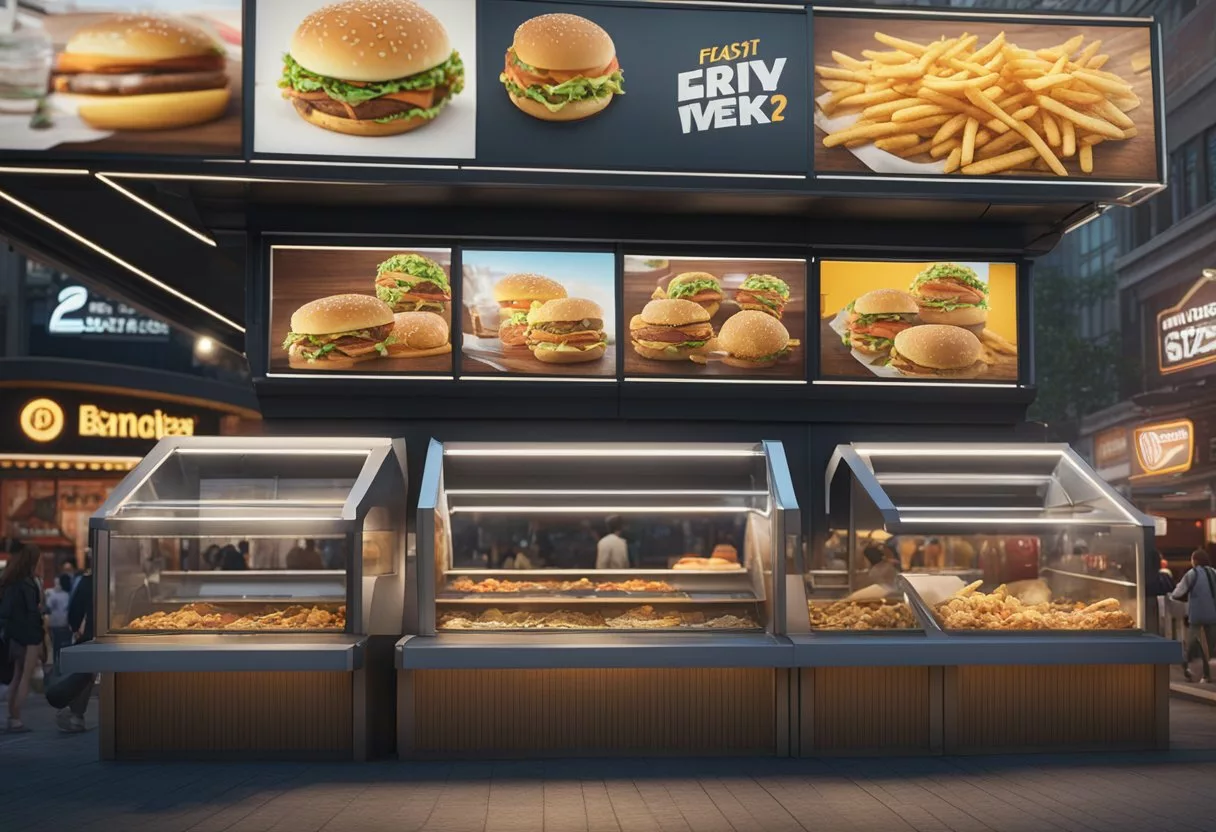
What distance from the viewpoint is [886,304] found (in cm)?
1088

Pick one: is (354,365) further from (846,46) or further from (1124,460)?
Answer: (1124,460)

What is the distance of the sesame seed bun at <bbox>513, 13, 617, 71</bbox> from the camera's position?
32.7 ft

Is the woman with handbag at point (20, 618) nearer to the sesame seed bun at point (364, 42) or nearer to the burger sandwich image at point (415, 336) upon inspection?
the burger sandwich image at point (415, 336)

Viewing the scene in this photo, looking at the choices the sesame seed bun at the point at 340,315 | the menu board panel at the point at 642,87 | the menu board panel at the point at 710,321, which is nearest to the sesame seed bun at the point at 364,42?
the menu board panel at the point at 642,87

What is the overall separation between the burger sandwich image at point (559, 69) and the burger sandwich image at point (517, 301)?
1.35 meters

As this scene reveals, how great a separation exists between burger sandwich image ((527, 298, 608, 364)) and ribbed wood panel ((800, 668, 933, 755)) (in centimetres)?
334

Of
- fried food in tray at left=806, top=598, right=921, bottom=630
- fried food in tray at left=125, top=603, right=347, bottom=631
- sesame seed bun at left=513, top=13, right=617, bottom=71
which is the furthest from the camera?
sesame seed bun at left=513, top=13, right=617, bottom=71

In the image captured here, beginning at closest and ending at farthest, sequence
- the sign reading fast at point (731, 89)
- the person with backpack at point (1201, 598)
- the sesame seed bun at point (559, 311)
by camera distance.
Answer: the sign reading fast at point (731, 89) < the sesame seed bun at point (559, 311) < the person with backpack at point (1201, 598)

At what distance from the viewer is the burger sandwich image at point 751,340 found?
10703 millimetres

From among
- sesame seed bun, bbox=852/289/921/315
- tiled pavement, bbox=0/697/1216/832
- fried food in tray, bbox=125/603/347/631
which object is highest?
sesame seed bun, bbox=852/289/921/315

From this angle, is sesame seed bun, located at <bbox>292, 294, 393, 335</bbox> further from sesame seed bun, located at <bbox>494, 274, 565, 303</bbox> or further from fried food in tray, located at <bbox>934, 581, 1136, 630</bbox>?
fried food in tray, located at <bbox>934, 581, 1136, 630</bbox>

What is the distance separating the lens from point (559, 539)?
30.5 m

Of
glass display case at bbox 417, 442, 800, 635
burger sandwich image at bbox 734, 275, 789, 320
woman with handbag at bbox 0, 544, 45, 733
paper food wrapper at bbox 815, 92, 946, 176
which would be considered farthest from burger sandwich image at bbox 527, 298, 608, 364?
woman with handbag at bbox 0, 544, 45, 733

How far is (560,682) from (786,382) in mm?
3303
